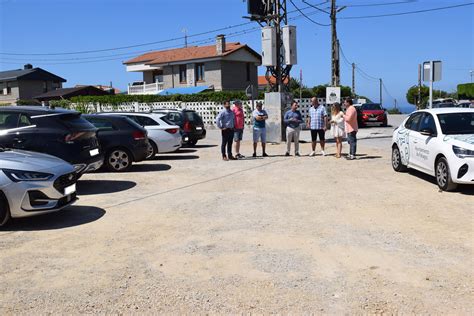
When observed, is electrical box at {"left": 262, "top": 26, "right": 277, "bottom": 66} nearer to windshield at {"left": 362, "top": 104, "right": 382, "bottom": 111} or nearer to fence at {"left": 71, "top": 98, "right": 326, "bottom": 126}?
fence at {"left": 71, "top": 98, "right": 326, "bottom": 126}

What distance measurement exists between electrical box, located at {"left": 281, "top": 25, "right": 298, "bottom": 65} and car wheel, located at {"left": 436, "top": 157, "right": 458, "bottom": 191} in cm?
1054

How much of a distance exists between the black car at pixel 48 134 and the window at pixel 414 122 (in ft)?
22.3

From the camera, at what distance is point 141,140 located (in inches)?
499

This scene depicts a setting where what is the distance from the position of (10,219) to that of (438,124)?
779 centimetres

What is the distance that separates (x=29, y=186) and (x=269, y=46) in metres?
13.6

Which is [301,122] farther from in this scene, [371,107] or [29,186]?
[371,107]

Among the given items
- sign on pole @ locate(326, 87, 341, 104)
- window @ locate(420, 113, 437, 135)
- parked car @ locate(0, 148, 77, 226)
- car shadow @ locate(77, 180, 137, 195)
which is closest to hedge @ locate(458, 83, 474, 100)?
sign on pole @ locate(326, 87, 341, 104)

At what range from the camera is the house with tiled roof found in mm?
47250

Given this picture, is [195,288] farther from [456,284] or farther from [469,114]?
[469,114]

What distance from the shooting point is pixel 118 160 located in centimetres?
1264

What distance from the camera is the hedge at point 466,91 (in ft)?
179

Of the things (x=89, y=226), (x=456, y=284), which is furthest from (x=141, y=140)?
(x=456, y=284)

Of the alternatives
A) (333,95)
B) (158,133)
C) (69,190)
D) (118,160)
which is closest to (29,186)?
(69,190)

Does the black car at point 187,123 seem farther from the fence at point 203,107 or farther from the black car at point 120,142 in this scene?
the fence at point 203,107
